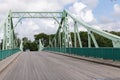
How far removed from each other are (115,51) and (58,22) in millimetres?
39306

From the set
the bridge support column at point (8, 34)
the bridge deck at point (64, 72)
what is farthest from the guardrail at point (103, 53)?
the bridge support column at point (8, 34)

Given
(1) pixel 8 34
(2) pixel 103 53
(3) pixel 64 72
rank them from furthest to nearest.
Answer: (1) pixel 8 34 → (2) pixel 103 53 → (3) pixel 64 72

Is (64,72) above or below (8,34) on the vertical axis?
below

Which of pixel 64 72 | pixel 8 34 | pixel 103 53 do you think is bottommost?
pixel 64 72

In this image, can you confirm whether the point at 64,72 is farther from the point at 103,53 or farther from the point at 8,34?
the point at 8,34

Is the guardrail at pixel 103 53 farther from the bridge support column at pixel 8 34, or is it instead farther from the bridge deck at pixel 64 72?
the bridge support column at pixel 8 34

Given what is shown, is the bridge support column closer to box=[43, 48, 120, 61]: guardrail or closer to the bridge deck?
box=[43, 48, 120, 61]: guardrail

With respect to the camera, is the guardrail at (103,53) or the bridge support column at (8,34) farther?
the bridge support column at (8,34)

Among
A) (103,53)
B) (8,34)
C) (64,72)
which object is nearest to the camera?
(64,72)

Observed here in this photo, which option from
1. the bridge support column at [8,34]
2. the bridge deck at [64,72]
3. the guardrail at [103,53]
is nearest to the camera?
the bridge deck at [64,72]

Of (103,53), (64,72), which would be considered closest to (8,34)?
(103,53)

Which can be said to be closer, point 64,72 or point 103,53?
point 64,72

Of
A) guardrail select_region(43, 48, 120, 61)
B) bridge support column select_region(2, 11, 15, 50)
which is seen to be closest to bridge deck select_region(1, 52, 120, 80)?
guardrail select_region(43, 48, 120, 61)

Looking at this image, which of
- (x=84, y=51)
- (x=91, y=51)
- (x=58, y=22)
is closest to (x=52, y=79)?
(x=91, y=51)
